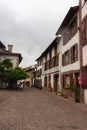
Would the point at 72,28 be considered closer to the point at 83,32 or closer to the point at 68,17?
the point at 68,17

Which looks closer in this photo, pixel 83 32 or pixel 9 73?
pixel 83 32

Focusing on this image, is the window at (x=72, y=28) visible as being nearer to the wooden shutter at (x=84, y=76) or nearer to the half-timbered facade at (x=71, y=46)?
the half-timbered facade at (x=71, y=46)

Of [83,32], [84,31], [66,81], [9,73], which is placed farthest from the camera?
[9,73]

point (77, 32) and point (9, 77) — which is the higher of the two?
point (77, 32)

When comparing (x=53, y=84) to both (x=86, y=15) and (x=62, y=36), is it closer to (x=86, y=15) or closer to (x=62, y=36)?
(x=62, y=36)

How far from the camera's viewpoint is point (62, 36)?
76.3 ft

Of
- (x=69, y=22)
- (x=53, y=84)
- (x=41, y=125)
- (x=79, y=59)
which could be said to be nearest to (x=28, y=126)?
(x=41, y=125)

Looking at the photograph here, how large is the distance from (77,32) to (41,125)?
37.2 ft

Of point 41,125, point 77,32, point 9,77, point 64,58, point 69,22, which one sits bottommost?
point 41,125

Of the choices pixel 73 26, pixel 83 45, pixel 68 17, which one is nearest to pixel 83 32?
pixel 83 45

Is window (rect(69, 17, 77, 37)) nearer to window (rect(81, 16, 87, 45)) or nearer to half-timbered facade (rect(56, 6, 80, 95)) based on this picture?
half-timbered facade (rect(56, 6, 80, 95))

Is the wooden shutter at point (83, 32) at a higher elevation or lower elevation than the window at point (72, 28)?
lower

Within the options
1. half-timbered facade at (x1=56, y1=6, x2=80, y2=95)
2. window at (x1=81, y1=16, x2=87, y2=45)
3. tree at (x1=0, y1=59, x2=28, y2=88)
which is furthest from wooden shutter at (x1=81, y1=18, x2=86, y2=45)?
tree at (x1=0, y1=59, x2=28, y2=88)

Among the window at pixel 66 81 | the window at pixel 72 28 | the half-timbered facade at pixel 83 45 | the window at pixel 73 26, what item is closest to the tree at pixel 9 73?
the window at pixel 66 81
